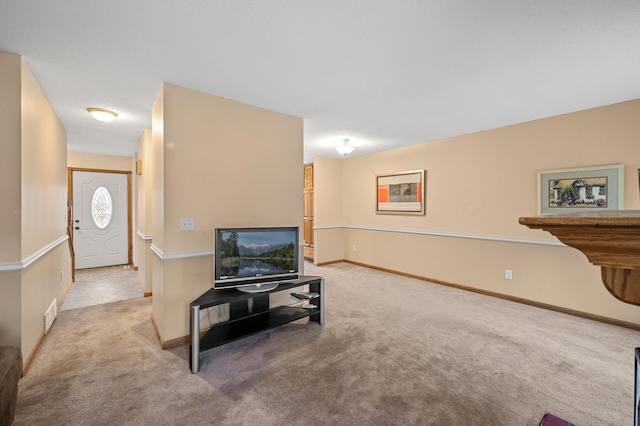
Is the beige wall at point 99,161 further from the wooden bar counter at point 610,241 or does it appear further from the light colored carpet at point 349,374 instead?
the wooden bar counter at point 610,241

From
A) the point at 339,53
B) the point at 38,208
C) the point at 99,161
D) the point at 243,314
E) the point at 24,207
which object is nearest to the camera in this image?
the point at 339,53

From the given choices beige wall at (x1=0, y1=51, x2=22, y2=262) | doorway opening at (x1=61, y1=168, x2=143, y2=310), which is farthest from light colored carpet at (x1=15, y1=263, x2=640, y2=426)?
doorway opening at (x1=61, y1=168, x2=143, y2=310)

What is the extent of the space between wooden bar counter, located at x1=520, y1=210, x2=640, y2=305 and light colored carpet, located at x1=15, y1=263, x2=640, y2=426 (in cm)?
162

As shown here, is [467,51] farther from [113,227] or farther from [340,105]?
[113,227]

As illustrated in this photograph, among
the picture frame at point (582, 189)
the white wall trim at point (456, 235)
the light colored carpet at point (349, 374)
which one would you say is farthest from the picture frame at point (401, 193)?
the light colored carpet at point (349, 374)

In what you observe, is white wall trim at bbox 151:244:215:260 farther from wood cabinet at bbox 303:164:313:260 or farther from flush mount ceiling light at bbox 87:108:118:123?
wood cabinet at bbox 303:164:313:260

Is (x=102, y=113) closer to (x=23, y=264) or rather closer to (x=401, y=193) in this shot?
(x=23, y=264)

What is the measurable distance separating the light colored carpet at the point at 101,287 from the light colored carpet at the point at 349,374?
44 centimetres

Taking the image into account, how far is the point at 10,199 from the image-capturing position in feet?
6.73

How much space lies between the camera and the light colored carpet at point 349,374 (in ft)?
5.70

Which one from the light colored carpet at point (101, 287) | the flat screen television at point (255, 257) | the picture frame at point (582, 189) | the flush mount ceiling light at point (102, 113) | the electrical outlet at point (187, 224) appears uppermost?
the flush mount ceiling light at point (102, 113)

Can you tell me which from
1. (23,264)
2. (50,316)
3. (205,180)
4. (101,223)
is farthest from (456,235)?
(101,223)

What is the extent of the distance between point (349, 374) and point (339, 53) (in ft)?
7.87

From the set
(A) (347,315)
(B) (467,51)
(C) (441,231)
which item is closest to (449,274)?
(C) (441,231)
